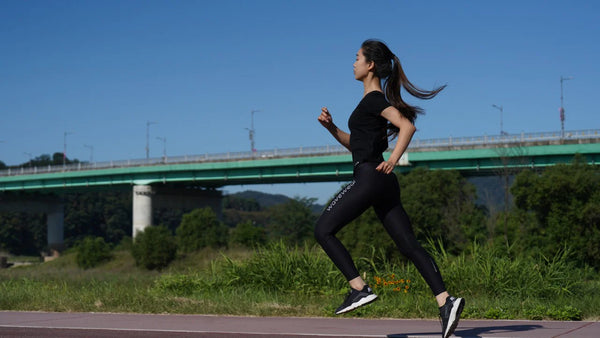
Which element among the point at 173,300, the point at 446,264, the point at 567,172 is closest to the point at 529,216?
the point at 567,172

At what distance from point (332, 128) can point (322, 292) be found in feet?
13.9

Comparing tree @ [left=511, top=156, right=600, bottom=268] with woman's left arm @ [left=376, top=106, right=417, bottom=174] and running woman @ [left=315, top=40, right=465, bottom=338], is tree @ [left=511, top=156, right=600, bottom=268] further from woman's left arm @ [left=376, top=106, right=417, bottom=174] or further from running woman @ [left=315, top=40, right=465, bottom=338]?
woman's left arm @ [left=376, top=106, right=417, bottom=174]

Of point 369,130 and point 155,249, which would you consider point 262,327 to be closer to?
point 369,130

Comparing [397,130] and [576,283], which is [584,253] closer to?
[576,283]

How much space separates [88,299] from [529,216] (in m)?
29.0

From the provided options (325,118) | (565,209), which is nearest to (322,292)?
(325,118)

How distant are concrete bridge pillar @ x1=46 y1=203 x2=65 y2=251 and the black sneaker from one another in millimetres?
95476

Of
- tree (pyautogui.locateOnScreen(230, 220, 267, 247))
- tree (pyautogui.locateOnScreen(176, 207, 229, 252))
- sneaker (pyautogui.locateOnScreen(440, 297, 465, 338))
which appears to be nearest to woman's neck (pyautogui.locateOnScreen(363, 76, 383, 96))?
sneaker (pyautogui.locateOnScreen(440, 297, 465, 338))

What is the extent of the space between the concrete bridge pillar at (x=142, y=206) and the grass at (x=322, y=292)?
2359 inches

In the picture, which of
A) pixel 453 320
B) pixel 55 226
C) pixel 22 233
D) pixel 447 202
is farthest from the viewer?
pixel 22 233

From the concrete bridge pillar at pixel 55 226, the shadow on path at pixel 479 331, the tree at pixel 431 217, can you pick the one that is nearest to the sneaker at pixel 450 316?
the shadow on path at pixel 479 331

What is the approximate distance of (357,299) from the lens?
557 centimetres

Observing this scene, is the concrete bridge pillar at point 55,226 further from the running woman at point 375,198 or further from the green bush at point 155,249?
the running woman at point 375,198

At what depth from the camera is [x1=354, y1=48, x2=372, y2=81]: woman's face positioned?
19.7ft
